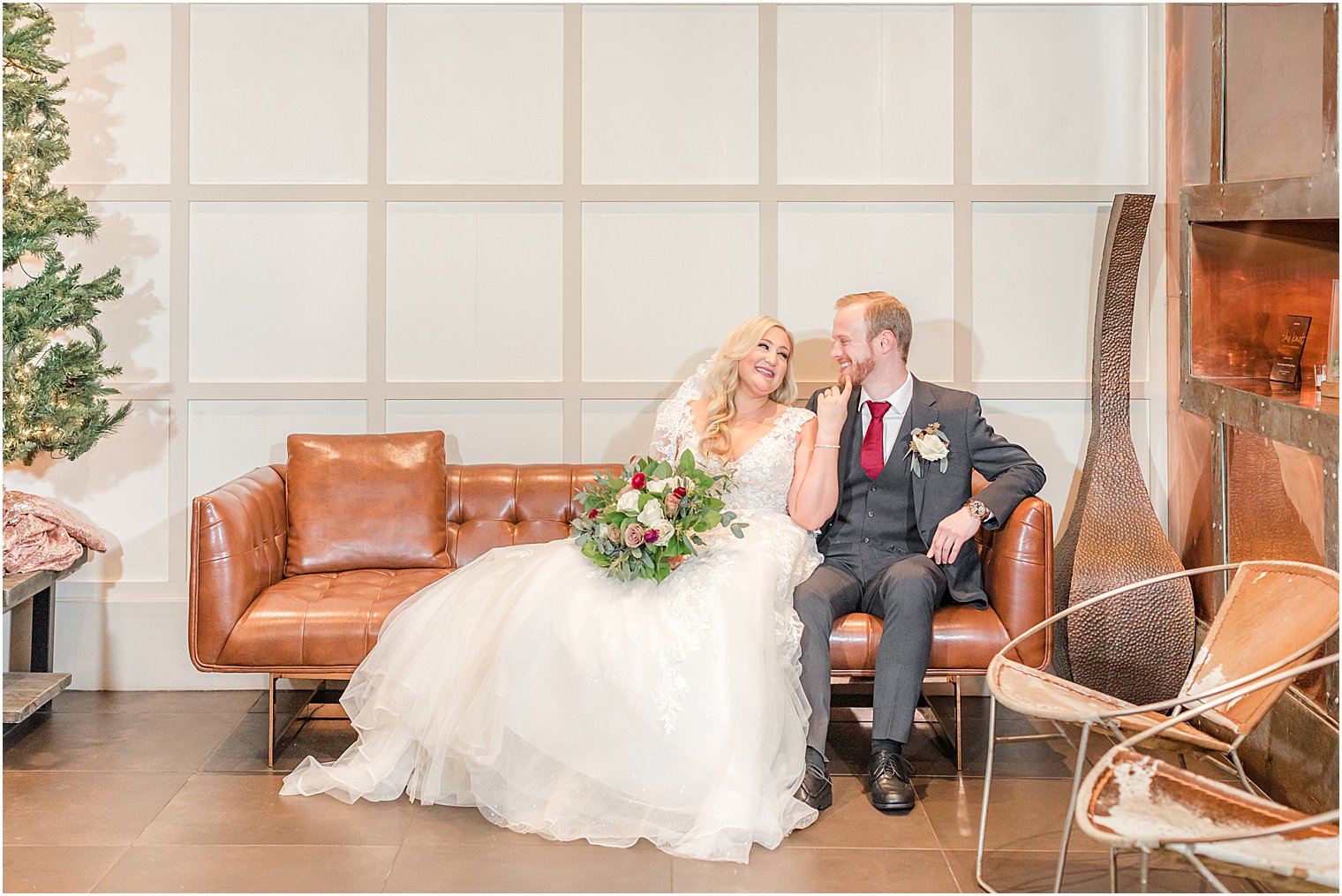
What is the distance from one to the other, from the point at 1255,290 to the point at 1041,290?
0.79 m

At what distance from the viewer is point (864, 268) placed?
15.9 feet

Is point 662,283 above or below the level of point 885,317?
above

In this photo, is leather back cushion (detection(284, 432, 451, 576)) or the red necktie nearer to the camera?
the red necktie

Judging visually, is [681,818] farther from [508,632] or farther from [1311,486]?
[1311,486]

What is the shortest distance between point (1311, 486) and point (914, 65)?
2275mm

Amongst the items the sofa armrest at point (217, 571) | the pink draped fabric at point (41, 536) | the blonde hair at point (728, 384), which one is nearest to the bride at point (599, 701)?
the blonde hair at point (728, 384)

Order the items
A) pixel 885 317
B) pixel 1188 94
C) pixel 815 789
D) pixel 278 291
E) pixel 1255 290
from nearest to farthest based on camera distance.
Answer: pixel 815 789 → pixel 885 317 → pixel 1255 290 → pixel 1188 94 → pixel 278 291

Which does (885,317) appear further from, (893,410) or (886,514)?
(886,514)

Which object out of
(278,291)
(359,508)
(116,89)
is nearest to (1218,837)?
(359,508)

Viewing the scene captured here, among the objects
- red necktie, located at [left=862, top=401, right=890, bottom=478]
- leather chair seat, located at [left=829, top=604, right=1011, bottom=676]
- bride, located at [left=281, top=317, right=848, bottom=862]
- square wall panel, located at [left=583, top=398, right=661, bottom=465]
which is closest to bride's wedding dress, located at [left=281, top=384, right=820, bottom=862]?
bride, located at [left=281, top=317, right=848, bottom=862]

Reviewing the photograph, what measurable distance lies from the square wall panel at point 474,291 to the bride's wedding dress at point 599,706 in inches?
52.0

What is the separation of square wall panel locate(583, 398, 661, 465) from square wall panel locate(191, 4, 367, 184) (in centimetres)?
137

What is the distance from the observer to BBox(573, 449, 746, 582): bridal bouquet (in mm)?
3529

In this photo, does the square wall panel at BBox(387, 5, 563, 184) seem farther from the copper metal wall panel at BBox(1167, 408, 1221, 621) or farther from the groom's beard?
the copper metal wall panel at BBox(1167, 408, 1221, 621)
